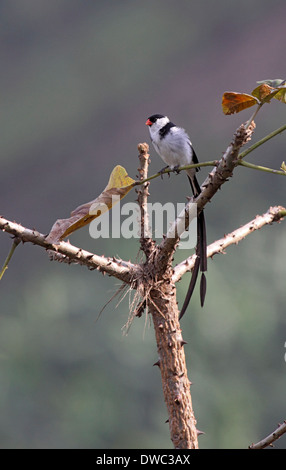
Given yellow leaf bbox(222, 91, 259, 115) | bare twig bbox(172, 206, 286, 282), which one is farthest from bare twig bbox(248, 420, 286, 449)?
yellow leaf bbox(222, 91, 259, 115)

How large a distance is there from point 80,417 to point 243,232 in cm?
308

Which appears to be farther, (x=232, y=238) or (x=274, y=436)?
(x=232, y=238)

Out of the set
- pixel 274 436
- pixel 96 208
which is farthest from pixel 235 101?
pixel 274 436

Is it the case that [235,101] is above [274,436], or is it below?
above

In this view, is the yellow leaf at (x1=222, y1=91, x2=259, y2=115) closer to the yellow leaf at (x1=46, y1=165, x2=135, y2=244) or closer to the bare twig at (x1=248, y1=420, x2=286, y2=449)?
the yellow leaf at (x1=46, y1=165, x2=135, y2=244)

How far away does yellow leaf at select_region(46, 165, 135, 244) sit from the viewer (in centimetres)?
97

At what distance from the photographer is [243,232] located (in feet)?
4.18

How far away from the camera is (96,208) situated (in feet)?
3.22

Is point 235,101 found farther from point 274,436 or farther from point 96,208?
point 274,436

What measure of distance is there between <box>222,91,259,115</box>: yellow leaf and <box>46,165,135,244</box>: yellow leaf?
18 centimetres

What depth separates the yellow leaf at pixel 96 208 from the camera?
38.3 inches

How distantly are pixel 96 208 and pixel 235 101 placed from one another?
26 centimetres
